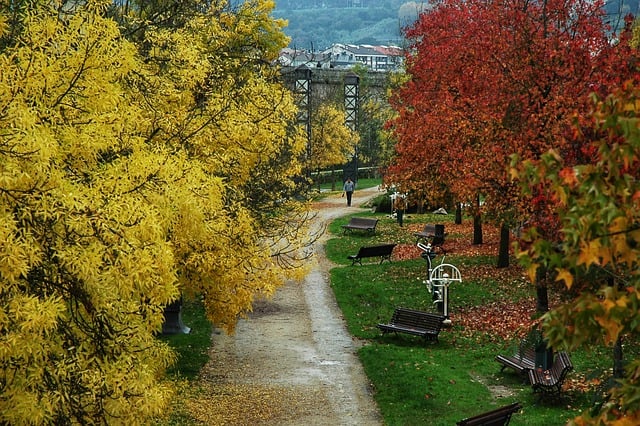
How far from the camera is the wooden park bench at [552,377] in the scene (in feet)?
44.7

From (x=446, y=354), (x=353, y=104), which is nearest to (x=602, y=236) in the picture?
(x=446, y=354)

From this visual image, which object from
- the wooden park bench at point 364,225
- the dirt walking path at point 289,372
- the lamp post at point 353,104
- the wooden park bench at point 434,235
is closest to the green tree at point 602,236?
the dirt walking path at point 289,372

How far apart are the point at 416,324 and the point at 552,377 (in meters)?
5.30

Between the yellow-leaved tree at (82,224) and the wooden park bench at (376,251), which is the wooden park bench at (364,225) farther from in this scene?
the yellow-leaved tree at (82,224)

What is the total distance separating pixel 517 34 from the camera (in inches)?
861

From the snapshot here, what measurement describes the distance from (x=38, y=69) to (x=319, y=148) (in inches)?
1891

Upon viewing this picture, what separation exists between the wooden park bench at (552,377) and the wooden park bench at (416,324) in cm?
418

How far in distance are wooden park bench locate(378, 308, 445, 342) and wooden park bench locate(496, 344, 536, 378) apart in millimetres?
2821

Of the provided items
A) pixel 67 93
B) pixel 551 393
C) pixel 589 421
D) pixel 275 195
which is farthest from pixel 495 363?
pixel 589 421

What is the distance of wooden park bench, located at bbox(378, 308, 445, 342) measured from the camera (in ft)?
60.7

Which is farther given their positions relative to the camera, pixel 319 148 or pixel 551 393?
pixel 319 148

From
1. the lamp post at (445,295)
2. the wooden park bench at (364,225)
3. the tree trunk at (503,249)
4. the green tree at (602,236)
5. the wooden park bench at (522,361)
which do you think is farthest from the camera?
the wooden park bench at (364,225)

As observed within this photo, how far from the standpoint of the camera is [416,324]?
19.0 metres

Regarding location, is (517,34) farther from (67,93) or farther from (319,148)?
(319,148)
